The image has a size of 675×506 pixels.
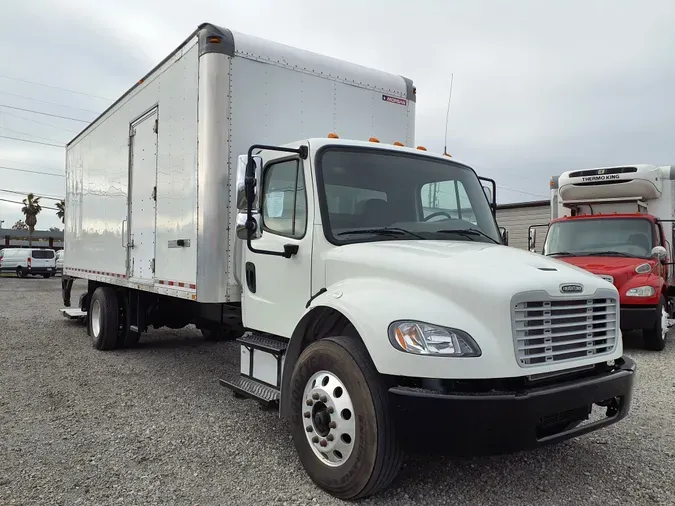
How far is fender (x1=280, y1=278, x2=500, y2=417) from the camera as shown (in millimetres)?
2947

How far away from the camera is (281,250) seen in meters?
4.27

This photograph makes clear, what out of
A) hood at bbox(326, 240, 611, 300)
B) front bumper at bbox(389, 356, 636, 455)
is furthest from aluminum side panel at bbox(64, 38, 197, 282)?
front bumper at bbox(389, 356, 636, 455)

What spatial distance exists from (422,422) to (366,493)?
0.62 m

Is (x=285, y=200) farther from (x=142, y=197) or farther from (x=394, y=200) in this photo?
(x=142, y=197)

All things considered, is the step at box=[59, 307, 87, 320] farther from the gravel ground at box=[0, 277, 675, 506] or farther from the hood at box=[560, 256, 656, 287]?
the hood at box=[560, 256, 656, 287]

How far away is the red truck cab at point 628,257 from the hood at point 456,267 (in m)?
5.43

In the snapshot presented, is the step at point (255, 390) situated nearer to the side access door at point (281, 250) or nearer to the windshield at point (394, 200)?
the side access door at point (281, 250)

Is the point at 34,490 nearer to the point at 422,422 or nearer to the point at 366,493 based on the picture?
the point at 366,493

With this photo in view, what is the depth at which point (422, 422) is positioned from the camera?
2875 mm

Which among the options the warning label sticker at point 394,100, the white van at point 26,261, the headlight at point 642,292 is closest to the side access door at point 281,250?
the warning label sticker at point 394,100

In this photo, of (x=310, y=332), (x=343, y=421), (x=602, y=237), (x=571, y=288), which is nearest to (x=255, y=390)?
(x=310, y=332)

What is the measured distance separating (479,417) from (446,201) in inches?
82.5

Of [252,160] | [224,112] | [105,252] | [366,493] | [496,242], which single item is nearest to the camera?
[366,493]

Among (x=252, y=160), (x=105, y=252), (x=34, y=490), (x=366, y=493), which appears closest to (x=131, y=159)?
(x=105, y=252)
